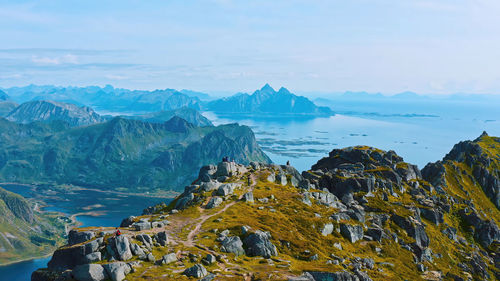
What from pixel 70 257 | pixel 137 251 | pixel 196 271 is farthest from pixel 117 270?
pixel 196 271

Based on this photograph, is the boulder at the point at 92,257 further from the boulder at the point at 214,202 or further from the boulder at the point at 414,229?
the boulder at the point at 414,229

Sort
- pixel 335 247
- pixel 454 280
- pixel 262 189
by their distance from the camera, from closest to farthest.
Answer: pixel 335 247 < pixel 454 280 < pixel 262 189

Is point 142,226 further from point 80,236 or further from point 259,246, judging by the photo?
point 259,246

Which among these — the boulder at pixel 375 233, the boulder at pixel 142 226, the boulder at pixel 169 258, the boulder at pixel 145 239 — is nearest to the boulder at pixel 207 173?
the boulder at pixel 142 226

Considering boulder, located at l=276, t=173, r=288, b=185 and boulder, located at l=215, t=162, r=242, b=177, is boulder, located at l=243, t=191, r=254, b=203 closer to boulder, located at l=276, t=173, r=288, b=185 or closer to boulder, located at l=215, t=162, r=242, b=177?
boulder, located at l=215, t=162, r=242, b=177

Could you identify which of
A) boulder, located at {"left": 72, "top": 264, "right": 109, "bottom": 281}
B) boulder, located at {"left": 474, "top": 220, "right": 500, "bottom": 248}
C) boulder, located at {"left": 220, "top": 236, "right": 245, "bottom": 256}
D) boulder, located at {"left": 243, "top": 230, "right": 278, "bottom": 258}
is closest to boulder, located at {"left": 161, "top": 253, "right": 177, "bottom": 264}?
boulder, located at {"left": 72, "top": 264, "right": 109, "bottom": 281}

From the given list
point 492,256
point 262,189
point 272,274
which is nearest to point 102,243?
point 272,274

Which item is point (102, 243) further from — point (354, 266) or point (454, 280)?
point (454, 280)
